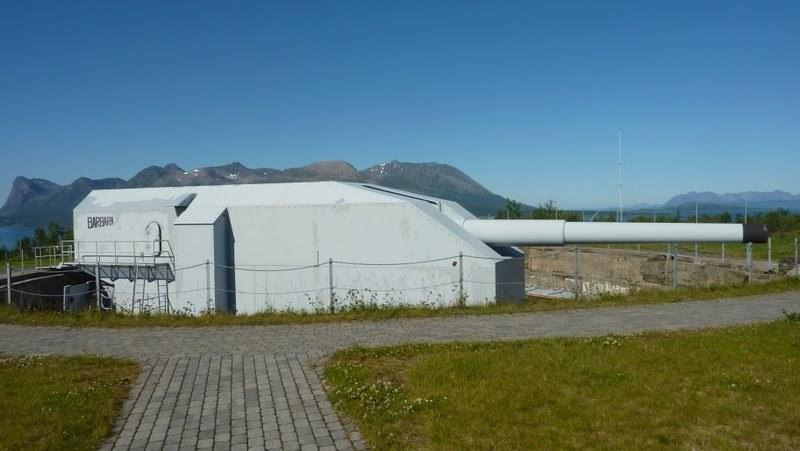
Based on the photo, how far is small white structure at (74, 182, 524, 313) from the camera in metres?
12.2

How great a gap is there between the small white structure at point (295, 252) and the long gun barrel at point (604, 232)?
0.86 m

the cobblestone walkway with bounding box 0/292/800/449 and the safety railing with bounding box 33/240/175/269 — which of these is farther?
the safety railing with bounding box 33/240/175/269

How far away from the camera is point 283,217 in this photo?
44.3 feet

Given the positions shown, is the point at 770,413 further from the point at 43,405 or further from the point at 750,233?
the point at 750,233

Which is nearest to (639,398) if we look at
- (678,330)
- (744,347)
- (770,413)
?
(770,413)

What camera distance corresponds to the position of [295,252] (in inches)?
528

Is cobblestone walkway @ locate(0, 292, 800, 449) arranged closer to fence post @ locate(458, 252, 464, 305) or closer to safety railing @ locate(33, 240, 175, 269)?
fence post @ locate(458, 252, 464, 305)

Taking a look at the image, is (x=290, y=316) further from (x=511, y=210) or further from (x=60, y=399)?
(x=511, y=210)

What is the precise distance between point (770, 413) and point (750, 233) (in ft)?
29.3

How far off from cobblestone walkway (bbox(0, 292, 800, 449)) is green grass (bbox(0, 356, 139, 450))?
0.66 ft

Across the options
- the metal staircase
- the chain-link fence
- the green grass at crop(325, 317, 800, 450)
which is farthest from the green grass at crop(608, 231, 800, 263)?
the metal staircase

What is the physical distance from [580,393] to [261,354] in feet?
13.6


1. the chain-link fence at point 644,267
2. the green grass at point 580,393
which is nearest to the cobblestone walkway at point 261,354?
the green grass at point 580,393

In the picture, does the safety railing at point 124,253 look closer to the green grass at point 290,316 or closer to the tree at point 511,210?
the green grass at point 290,316
